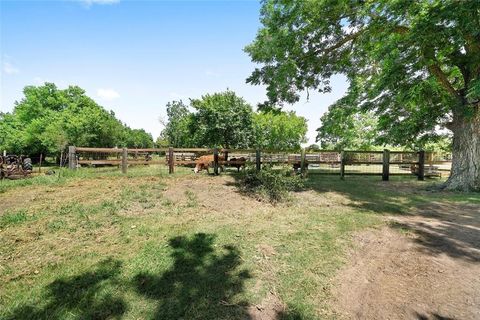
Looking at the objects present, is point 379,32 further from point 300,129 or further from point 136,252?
point 300,129

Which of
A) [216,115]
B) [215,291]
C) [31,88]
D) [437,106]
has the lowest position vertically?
[215,291]

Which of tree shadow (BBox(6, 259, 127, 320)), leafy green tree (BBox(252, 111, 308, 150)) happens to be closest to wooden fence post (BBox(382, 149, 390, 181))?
tree shadow (BBox(6, 259, 127, 320))

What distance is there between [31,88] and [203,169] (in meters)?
35.9

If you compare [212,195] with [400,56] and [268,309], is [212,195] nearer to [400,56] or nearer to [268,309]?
[268,309]

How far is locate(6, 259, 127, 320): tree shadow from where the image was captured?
2.89 meters

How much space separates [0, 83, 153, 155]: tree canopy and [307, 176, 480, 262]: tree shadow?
28967 millimetres

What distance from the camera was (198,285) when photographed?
3.42 metres

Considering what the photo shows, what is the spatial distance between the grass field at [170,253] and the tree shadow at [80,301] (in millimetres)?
12

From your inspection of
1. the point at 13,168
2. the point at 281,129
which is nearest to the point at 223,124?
the point at 13,168

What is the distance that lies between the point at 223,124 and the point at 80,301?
81.3ft

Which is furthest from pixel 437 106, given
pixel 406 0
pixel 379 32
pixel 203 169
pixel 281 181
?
pixel 203 169

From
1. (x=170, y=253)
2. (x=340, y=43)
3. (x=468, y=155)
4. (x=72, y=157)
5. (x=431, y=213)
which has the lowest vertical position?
(x=170, y=253)

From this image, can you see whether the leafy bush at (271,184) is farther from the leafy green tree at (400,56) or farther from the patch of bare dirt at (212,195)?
the leafy green tree at (400,56)

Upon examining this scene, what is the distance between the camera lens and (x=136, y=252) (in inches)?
164
